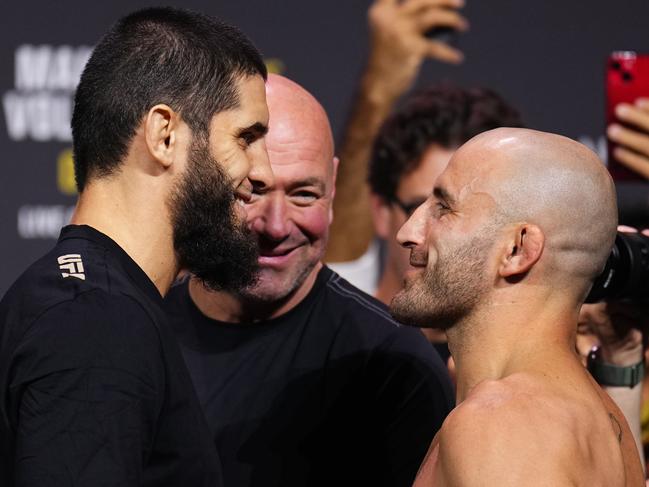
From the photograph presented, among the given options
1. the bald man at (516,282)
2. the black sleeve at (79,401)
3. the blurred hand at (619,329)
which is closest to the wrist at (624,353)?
the blurred hand at (619,329)

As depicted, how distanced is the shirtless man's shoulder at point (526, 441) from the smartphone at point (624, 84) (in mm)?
1223

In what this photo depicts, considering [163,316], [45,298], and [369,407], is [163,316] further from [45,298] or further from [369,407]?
[369,407]

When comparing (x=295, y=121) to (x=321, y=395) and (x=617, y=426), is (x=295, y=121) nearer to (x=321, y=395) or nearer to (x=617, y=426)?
(x=321, y=395)

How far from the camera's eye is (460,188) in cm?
155

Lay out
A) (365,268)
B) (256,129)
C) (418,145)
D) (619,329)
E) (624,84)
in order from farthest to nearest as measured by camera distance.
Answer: (365,268)
(418,145)
(624,84)
(619,329)
(256,129)


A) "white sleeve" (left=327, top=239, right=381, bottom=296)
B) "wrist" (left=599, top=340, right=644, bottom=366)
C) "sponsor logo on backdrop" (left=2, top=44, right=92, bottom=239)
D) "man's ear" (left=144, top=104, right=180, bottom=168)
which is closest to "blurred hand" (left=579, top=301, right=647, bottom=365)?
"wrist" (left=599, top=340, right=644, bottom=366)

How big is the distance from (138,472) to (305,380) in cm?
64

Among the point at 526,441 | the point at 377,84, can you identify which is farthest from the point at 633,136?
the point at 526,441

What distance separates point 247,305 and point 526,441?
2.53 feet

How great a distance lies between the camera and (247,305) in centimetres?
194

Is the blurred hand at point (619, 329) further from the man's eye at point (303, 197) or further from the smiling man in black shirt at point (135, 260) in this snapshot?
the smiling man in black shirt at point (135, 260)

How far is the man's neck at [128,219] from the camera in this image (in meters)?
1.40

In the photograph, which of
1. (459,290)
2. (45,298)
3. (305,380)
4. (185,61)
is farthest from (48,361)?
(305,380)

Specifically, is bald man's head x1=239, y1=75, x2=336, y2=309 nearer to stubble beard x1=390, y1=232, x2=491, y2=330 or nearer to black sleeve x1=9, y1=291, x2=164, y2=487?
stubble beard x1=390, y1=232, x2=491, y2=330
